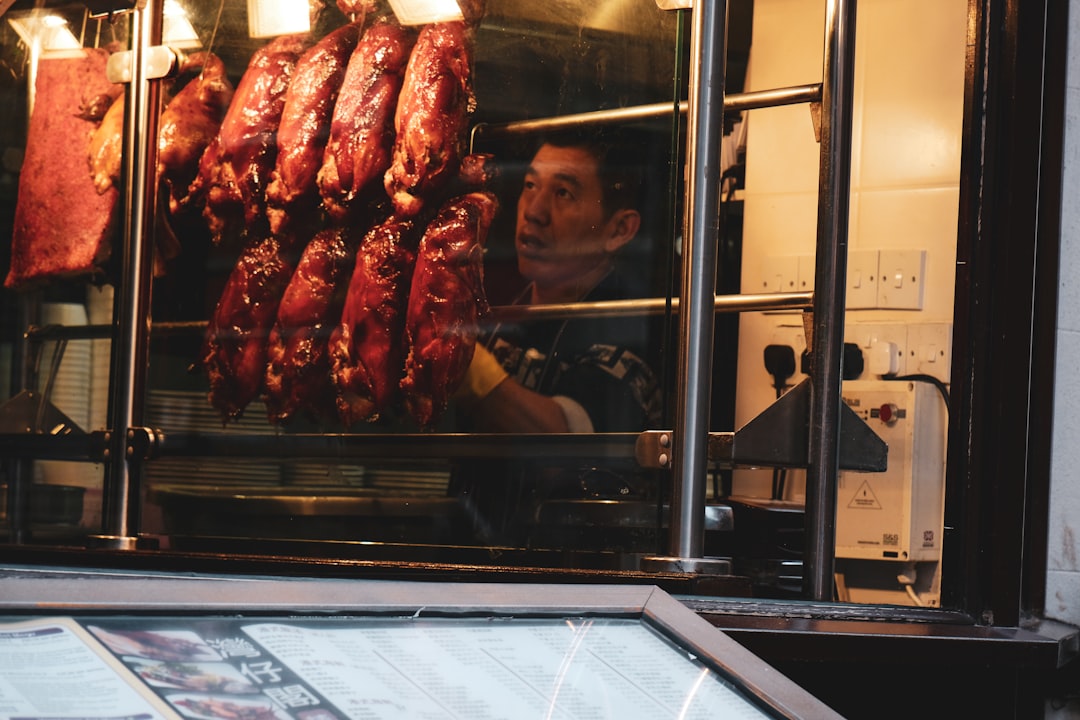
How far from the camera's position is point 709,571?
2008mm

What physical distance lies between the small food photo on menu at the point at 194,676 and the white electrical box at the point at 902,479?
238 cm

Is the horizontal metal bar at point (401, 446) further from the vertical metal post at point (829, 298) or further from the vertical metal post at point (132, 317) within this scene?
the vertical metal post at point (829, 298)

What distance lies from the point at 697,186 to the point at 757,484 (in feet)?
5.69

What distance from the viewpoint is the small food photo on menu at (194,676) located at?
913 mm

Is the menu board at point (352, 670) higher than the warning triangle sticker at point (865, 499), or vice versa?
the menu board at point (352, 670)

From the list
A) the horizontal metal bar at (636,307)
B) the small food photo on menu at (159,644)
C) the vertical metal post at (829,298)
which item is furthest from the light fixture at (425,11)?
the small food photo on menu at (159,644)

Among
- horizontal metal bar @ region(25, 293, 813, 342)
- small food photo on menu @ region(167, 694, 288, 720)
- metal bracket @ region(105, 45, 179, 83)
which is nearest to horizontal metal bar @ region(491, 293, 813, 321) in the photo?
horizontal metal bar @ region(25, 293, 813, 342)

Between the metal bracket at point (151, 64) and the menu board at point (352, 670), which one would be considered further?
the metal bracket at point (151, 64)

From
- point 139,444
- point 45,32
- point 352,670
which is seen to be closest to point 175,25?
point 45,32

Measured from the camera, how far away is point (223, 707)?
898mm

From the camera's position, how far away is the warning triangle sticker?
3172 mm

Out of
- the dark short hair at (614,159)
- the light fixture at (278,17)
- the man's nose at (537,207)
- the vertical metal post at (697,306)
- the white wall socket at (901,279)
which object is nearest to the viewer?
the vertical metal post at (697,306)

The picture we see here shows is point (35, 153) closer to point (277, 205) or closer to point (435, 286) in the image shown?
point (277, 205)

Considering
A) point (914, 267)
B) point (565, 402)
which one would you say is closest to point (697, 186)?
point (565, 402)
